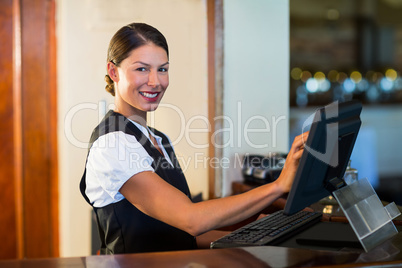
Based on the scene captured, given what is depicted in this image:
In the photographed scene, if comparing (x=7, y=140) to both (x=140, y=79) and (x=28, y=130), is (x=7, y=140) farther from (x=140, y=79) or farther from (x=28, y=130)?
(x=140, y=79)

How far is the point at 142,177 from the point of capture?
4.54 feet

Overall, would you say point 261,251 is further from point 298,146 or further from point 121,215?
point 121,215

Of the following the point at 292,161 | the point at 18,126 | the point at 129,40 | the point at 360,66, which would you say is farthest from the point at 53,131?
the point at 360,66

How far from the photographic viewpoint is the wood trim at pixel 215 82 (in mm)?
2560

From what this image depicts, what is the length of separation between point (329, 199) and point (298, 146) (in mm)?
819

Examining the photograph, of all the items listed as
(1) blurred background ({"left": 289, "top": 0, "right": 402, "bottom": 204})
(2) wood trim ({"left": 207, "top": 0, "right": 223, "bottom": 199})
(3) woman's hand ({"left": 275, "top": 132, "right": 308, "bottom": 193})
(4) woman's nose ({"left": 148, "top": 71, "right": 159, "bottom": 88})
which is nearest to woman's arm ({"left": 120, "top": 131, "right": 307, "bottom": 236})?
(3) woman's hand ({"left": 275, "top": 132, "right": 308, "bottom": 193})

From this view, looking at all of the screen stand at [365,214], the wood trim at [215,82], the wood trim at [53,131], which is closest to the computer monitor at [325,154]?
the screen stand at [365,214]

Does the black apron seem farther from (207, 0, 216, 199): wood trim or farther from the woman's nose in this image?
(207, 0, 216, 199): wood trim

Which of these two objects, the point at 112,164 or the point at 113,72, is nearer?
the point at 112,164

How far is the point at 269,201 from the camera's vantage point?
1259 millimetres

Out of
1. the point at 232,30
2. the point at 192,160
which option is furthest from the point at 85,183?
the point at 232,30

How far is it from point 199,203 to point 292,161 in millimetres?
299

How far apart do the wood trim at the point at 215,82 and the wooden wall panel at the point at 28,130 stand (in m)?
0.98

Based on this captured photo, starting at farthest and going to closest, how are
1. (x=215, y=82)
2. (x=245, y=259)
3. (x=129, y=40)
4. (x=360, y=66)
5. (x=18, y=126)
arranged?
(x=360, y=66) < (x=18, y=126) < (x=215, y=82) < (x=129, y=40) < (x=245, y=259)
